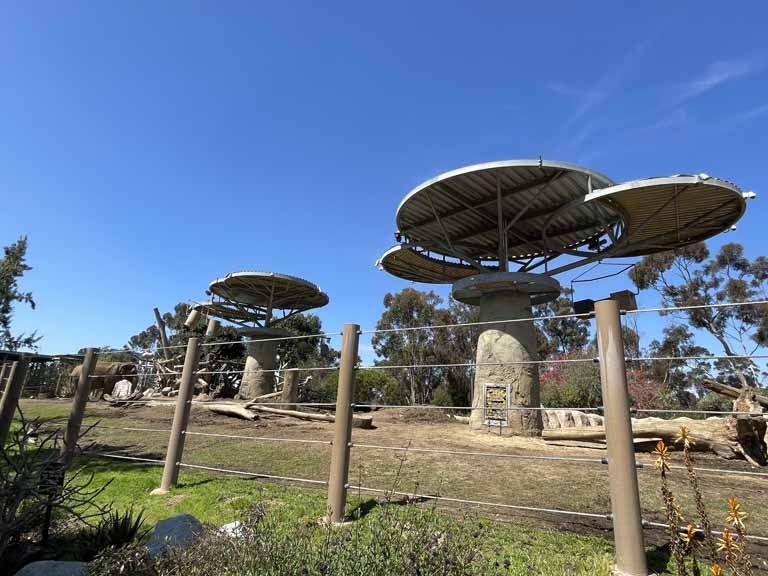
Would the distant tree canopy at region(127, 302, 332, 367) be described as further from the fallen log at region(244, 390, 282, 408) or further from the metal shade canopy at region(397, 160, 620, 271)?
the metal shade canopy at region(397, 160, 620, 271)

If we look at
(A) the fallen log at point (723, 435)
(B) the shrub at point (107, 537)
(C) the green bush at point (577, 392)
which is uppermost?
(C) the green bush at point (577, 392)

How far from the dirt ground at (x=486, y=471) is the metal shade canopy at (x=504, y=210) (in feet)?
20.4

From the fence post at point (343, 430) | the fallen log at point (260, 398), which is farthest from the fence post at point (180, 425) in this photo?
the fallen log at point (260, 398)

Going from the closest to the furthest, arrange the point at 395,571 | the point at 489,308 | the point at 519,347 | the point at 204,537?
1. the point at 395,571
2. the point at 204,537
3. the point at 519,347
4. the point at 489,308

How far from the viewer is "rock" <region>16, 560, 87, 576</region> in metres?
2.29

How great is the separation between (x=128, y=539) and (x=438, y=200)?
10483 millimetres

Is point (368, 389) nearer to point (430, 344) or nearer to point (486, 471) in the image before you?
point (430, 344)

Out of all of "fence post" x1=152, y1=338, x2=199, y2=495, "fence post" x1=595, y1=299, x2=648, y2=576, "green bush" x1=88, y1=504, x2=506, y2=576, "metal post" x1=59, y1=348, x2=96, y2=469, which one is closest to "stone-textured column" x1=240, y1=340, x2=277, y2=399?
"metal post" x1=59, y1=348, x2=96, y2=469

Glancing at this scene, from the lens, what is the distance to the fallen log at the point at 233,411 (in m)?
12.8

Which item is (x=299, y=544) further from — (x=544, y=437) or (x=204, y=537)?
(x=544, y=437)

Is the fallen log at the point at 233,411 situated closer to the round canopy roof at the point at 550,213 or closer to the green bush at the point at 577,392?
the round canopy roof at the point at 550,213

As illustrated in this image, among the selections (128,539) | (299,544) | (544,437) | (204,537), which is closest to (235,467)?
(128,539)

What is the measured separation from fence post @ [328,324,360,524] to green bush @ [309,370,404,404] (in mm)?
20476

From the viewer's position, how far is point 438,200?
39.0 ft
